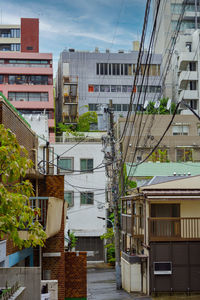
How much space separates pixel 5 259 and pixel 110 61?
6320 cm

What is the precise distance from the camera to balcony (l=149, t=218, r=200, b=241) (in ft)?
82.3

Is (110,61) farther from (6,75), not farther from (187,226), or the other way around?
(187,226)

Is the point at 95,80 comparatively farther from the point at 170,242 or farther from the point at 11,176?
the point at 11,176

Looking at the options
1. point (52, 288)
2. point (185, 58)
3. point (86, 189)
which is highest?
point (185, 58)

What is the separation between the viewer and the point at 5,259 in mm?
13742

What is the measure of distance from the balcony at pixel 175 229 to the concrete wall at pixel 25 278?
13622 millimetres

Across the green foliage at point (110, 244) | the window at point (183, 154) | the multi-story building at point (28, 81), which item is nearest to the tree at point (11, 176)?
the green foliage at point (110, 244)

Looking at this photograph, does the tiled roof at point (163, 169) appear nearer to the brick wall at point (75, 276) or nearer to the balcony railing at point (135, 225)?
the balcony railing at point (135, 225)

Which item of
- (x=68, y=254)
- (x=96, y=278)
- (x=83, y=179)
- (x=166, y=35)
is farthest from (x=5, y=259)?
(x=166, y=35)

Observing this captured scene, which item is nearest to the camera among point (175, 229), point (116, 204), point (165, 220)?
point (175, 229)

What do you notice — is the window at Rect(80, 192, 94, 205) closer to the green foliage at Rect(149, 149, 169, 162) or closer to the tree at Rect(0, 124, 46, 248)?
the green foliage at Rect(149, 149, 169, 162)

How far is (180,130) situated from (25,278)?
48086mm

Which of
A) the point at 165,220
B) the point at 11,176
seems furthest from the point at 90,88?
the point at 11,176

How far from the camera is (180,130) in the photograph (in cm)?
5850
